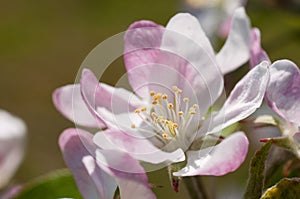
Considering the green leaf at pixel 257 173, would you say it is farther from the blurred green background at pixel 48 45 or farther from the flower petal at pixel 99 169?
the blurred green background at pixel 48 45

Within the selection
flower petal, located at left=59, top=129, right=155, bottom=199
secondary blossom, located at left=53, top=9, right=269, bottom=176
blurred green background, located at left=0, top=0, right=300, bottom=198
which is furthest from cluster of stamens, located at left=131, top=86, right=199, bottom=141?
blurred green background, located at left=0, top=0, right=300, bottom=198

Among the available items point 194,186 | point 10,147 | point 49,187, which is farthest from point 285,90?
point 10,147

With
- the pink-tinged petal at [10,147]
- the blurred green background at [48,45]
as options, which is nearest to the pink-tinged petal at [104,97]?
the pink-tinged petal at [10,147]

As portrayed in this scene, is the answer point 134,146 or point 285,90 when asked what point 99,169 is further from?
point 285,90

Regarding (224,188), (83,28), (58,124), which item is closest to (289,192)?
(224,188)

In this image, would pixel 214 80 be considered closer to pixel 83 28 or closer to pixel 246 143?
pixel 246 143

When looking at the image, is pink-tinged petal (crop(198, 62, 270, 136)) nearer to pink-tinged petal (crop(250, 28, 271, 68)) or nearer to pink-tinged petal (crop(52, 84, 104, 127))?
pink-tinged petal (crop(250, 28, 271, 68))

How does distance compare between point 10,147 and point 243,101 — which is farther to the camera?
point 10,147
